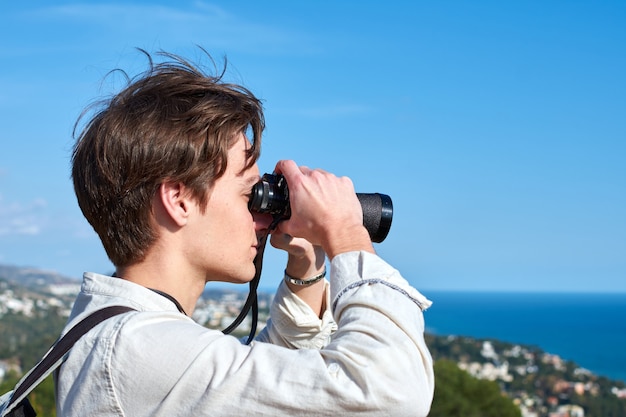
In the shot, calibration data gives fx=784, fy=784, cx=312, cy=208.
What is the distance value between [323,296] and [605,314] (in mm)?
106174

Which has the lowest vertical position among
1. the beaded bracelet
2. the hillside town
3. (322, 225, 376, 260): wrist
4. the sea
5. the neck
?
the neck

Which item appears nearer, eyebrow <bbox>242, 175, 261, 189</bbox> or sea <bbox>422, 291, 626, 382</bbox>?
eyebrow <bbox>242, 175, 261, 189</bbox>

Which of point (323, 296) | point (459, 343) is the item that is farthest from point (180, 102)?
point (459, 343)

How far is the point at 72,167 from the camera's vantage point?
1675mm

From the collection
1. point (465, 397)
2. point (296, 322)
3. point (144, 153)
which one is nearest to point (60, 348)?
point (144, 153)

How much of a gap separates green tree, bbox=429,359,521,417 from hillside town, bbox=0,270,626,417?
4867 mm

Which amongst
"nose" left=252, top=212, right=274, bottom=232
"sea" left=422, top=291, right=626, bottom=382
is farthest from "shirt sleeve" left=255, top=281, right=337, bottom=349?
"sea" left=422, top=291, right=626, bottom=382

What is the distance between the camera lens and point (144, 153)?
153cm

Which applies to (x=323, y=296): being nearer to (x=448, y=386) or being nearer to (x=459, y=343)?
(x=448, y=386)

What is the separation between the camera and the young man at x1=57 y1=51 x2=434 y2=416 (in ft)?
4.15

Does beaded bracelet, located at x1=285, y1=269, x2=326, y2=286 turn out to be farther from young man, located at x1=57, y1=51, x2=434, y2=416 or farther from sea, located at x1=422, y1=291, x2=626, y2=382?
sea, located at x1=422, y1=291, x2=626, y2=382

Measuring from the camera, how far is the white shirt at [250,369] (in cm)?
126

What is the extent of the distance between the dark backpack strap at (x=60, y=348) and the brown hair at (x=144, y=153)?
20 centimetres

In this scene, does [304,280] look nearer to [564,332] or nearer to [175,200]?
[175,200]
